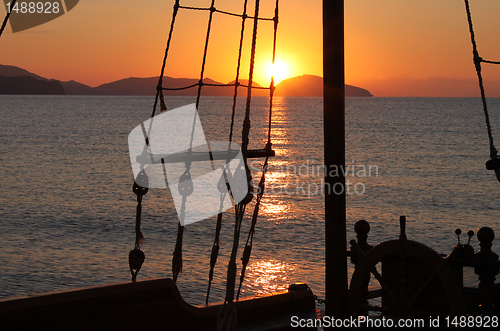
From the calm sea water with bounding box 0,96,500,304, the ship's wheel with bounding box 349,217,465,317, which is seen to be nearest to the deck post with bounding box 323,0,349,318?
the ship's wheel with bounding box 349,217,465,317

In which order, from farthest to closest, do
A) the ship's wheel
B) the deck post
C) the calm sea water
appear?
the calm sea water
the ship's wheel
the deck post

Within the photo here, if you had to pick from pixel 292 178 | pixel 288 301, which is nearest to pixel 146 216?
pixel 292 178

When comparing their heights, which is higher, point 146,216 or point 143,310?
point 143,310

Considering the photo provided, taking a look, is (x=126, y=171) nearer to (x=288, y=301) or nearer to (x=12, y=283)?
(x=12, y=283)

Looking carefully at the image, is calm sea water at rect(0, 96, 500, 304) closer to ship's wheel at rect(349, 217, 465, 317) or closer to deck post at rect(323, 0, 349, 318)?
ship's wheel at rect(349, 217, 465, 317)

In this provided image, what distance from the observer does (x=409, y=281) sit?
400 cm

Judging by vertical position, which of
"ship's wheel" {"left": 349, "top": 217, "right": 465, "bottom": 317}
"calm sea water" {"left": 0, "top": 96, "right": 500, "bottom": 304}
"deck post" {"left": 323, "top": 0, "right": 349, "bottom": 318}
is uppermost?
"deck post" {"left": 323, "top": 0, "right": 349, "bottom": 318}

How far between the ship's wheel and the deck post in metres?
0.50

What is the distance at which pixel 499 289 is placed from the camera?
4109 millimetres

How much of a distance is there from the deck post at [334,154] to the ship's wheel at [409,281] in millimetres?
500

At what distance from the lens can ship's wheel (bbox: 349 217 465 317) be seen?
12.2 feet

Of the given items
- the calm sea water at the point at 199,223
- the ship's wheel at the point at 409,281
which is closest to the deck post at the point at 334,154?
the ship's wheel at the point at 409,281

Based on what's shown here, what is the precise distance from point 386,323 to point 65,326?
7.81 feet

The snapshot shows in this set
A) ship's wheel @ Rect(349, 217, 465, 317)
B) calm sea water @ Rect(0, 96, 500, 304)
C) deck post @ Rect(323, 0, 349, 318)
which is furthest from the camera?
calm sea water @ Rect(0, 96, 500, 304)
